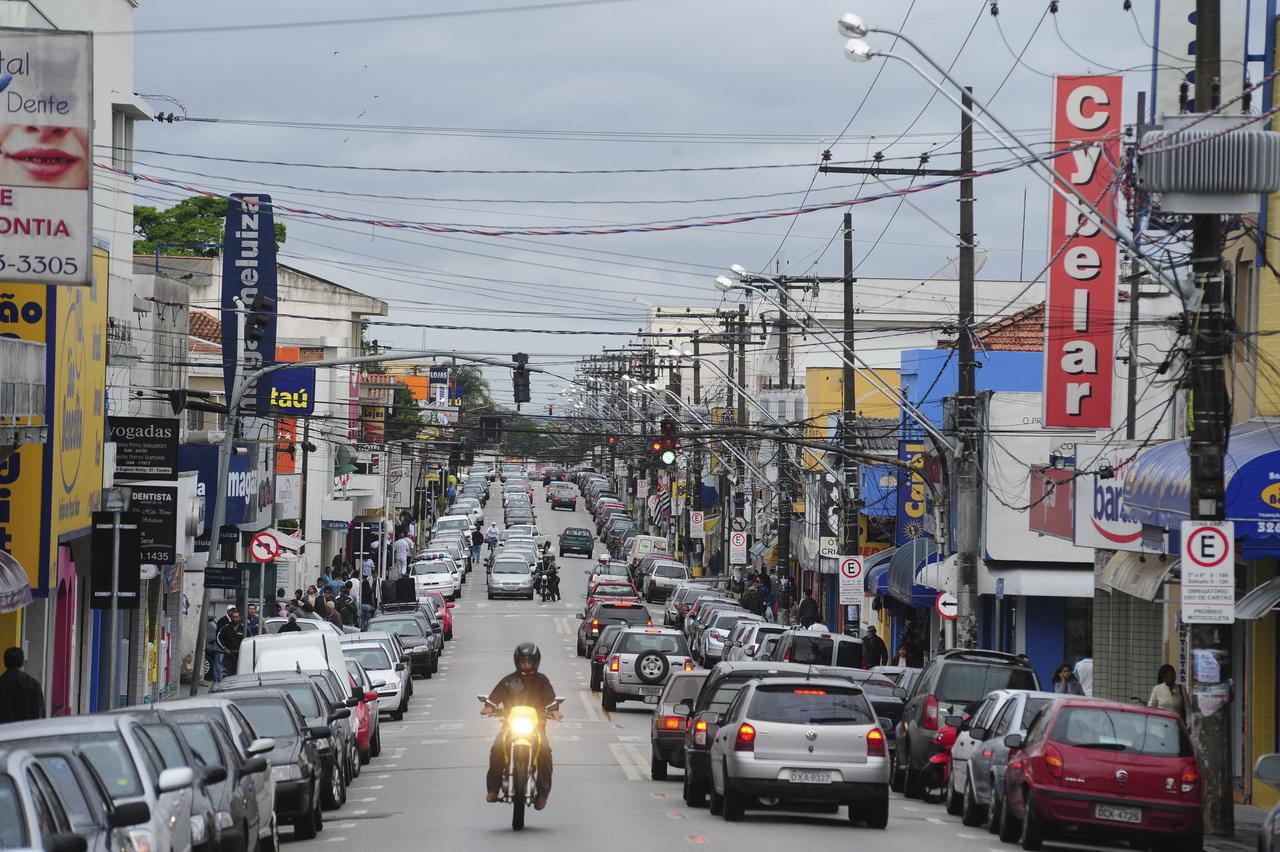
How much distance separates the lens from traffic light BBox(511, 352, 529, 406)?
37.8 metres

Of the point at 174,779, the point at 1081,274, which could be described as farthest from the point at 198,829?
the point at 1081,274

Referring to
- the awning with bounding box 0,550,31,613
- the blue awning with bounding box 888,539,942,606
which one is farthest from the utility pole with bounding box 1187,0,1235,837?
the blue awning with bounding box 888,539,942,606

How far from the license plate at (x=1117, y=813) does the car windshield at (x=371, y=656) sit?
20582 mm

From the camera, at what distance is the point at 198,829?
1300cm

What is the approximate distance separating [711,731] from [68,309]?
1247cm

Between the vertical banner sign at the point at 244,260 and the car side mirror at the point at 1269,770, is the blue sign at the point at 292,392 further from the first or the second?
the car side mirror at the point at 1269,770

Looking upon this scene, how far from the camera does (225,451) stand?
33594 mm

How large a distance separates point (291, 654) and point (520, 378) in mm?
10880

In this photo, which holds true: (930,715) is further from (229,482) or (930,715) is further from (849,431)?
(229,482)

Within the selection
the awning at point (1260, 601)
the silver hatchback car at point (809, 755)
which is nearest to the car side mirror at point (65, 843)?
the silver hatchback car at point (809, 755)

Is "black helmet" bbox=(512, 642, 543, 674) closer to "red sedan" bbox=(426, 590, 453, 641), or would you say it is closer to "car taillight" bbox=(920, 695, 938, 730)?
"car taillight" bbox=(920, 695, 938, 730)

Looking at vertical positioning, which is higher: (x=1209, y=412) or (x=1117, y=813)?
(x=1209, y=412)

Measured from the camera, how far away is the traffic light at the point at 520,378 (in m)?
37.8

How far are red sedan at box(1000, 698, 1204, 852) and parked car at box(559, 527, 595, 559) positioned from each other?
88.0m
